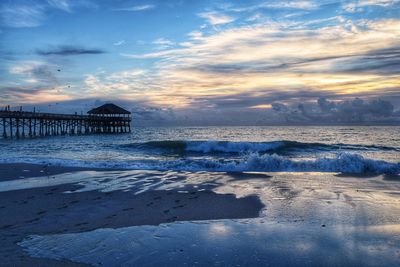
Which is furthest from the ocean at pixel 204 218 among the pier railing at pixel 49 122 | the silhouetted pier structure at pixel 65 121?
the silhouetted pier structure at pixel 65 121

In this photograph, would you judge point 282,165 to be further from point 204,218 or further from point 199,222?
point 199,222

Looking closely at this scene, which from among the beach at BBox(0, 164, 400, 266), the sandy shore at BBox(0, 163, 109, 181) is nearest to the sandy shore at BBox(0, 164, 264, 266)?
the beach at BBox(0, 164, 400, 266)

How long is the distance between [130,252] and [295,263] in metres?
2.25

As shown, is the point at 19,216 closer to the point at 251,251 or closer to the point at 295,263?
the point at 251,251

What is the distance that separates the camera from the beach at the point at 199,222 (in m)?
4.55

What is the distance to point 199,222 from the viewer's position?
6285mm

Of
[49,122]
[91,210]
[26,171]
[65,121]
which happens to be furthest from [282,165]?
[65,121]

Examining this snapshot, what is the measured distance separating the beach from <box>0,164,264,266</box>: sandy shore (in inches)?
0.8

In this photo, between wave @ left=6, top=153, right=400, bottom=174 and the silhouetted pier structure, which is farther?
the silhouetted pier structure

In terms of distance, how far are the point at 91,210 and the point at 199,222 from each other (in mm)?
2553

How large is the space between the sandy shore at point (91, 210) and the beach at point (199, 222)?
0.07 ft

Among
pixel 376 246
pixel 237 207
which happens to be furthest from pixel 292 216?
pixel 376 246

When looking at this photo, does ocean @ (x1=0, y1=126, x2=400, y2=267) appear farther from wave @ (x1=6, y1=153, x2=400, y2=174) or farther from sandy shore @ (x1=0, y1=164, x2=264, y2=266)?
wave @ (x1=6, y1=153, x2=400, y2=174)

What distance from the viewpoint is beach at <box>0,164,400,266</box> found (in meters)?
4.55
